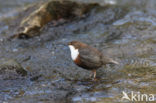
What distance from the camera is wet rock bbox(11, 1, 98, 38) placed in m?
6.87

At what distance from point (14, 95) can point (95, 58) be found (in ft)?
4.89

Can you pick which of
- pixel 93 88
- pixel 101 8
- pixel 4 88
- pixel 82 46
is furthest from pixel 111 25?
pixel 4 88

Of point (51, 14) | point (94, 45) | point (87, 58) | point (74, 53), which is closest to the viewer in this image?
point (87, 58)

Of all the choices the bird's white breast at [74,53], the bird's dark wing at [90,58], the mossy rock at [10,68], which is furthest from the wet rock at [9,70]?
the bird's dark wing at [90,58]

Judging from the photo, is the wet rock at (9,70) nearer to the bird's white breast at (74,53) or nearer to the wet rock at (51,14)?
the bird's white breast at (74,53)

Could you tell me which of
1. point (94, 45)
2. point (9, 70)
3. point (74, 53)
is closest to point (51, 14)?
point (94, 45)

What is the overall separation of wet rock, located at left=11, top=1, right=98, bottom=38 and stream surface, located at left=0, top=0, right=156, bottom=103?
205 millimetres

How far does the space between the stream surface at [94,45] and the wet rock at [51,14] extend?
8.1 inches

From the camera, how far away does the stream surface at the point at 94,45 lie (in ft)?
13.6

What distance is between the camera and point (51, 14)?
7.55 meters

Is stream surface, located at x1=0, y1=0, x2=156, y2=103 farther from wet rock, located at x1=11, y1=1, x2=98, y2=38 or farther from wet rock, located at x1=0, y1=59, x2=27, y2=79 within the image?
wet rock, located at x1=11, y1=1, x2=98, y2=38

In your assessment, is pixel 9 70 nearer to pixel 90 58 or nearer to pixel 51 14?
pixel 90 58

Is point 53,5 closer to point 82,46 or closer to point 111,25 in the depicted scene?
point 111,25

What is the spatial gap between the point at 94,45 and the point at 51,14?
75.2 inches
